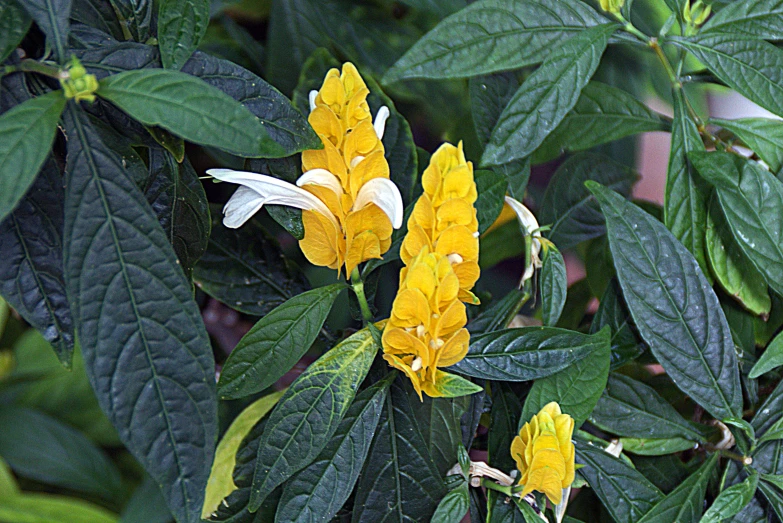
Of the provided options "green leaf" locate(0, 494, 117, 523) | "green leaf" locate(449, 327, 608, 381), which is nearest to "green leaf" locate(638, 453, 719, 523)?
"green leaf" locate(449, 327, 608, 381)

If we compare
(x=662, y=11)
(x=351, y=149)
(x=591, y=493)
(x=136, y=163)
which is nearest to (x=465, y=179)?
(x=351, y=149)

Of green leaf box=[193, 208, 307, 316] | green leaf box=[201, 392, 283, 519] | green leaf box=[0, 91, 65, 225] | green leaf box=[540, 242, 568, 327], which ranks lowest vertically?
green leaf box=[201, 392, 283, 519]

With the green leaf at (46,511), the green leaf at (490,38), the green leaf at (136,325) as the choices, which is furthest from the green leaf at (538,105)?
the green leaf at (46,511)

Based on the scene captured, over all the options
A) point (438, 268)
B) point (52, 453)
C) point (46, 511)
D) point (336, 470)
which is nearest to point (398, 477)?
point (336, 470)

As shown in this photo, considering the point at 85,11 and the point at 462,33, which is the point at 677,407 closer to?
the point at 462,33

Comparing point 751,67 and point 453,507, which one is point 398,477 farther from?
point 751,67

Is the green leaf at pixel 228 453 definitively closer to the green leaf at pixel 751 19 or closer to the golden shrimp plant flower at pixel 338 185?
the golden shrimp plant flower at pixel 338 185

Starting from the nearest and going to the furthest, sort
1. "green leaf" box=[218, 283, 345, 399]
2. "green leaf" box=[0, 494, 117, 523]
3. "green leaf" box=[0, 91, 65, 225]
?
"green leaf" box=[0, 91, 65, 225] < "green leaf" box=[218, 283, 345, 399] < "green leaf" box=[0, 494, 117, 523]

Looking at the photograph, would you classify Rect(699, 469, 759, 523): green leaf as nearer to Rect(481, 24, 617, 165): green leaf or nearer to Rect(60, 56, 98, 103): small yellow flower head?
Rect(481, 24, 617, 165): green leaf
